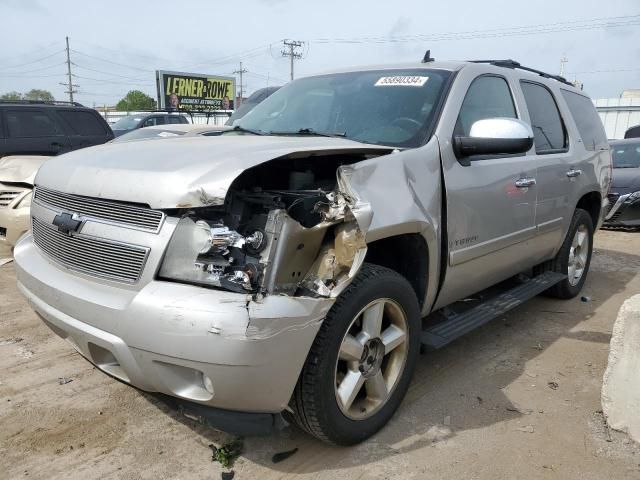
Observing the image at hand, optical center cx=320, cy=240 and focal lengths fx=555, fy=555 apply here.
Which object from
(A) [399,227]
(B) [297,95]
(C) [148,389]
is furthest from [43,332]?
(A) [399,227]

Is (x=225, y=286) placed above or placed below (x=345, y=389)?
above

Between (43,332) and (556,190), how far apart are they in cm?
395

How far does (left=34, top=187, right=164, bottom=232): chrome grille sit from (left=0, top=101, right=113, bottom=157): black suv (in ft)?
23.5

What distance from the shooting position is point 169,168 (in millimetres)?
2266

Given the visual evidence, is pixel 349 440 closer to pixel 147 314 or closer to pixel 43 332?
pixel 147 314

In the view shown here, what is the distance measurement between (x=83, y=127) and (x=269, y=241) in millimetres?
8647

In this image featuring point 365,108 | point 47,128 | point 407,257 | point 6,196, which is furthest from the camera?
point 47,128

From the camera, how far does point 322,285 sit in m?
2.25

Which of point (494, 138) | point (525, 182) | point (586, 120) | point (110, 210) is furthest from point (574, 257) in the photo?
point (110, 210)

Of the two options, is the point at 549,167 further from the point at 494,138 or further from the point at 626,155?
the point at 626,155

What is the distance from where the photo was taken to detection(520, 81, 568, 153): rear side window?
411cm

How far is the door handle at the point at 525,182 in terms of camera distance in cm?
366

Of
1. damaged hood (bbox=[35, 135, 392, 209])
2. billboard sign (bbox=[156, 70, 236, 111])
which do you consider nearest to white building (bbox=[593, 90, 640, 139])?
billboard sign (bbox=[156, 70, 236, 111])

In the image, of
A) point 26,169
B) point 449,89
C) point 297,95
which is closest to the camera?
point 449,89
